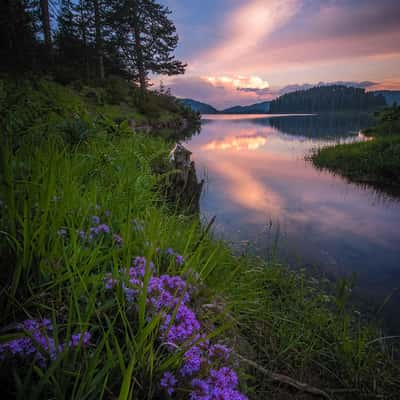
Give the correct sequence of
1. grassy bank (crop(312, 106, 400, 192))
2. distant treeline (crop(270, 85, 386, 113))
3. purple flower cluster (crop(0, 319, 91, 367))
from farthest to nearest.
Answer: distant treeline (crop(270, 85, 386, 113))
grassy bank (crop(312, 106, 400, 192))
purple flower cluster (crop(0, 319, 91, 367))

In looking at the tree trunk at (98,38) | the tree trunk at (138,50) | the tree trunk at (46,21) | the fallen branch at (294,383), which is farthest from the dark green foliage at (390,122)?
the tree trunk at (98,38)

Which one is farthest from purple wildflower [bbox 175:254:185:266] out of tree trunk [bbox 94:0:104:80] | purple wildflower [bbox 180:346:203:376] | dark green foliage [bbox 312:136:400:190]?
tree trunk [bbox 94:0:104:80]

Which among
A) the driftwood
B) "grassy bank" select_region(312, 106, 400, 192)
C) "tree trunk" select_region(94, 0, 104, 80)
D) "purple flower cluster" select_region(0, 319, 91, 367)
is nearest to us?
"purple flower cluster" select_region(0, 319, 91, 367)

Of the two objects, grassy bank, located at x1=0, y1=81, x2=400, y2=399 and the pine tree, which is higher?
the pine tree

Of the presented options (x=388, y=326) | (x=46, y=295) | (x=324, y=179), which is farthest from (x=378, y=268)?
(x=324, y=179)

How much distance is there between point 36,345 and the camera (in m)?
0.79

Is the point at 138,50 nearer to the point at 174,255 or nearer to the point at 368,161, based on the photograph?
the point at 368,161

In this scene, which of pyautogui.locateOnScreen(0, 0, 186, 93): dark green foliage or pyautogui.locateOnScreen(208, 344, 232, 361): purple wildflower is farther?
pyautogui.locateOnScreen(0, 0, 186, 93): dark green foliage

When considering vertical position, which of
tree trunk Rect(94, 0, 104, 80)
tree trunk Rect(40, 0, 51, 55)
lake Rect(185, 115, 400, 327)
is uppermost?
tree trunk Rect(94, 0, 104, 80)

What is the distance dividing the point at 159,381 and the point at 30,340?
0.47 metres

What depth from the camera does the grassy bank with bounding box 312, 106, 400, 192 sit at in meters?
10.6

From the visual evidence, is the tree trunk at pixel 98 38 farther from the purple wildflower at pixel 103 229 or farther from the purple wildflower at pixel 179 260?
the purple wildflower at pixel 179 260

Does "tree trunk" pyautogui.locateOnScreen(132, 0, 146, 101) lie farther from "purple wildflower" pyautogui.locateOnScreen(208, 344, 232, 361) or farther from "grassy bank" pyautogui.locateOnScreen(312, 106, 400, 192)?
"purple wildflower" pyautogui.locateOnScreen(208, 344, 232, 361)

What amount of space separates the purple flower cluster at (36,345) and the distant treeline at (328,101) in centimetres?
13038
